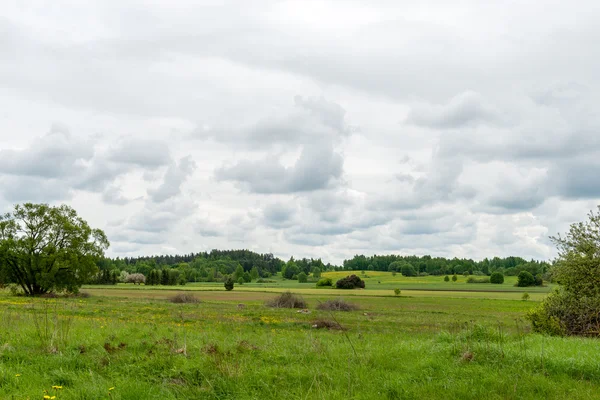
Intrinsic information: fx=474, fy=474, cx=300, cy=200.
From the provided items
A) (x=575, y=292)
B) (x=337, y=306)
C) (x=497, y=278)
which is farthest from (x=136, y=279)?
(x=575, y=292)

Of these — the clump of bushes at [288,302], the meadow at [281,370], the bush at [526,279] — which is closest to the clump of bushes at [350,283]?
the bush at [526,279]

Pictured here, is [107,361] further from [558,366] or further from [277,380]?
[558,366]

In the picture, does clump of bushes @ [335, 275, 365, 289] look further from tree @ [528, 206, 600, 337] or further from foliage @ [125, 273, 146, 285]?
tree @ [528, 206, 600, 337]

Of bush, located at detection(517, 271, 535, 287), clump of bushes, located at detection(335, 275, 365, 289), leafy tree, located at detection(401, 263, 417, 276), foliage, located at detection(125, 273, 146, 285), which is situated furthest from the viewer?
leafy tree, located at detection(401, 263, 417, 276)

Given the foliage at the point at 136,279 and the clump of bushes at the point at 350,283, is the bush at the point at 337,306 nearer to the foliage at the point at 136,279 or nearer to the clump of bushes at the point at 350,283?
the clump of bushes at the point at 350,283

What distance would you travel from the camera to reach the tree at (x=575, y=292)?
2158 centimetres

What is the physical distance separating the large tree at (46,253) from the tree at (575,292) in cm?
5564

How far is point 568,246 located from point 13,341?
24.6 m

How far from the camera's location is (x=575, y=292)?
74.3 ft

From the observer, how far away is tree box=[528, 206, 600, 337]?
A: 21.6 m

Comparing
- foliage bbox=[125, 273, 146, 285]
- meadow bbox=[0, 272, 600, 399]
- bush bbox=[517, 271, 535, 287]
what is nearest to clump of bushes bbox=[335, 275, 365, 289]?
bush bbox=[517, 271, 535, 287]

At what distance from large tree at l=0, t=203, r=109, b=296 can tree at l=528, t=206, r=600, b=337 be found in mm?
55643

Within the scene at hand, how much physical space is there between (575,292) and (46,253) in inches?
2370

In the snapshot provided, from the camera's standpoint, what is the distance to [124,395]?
880 centimetres
